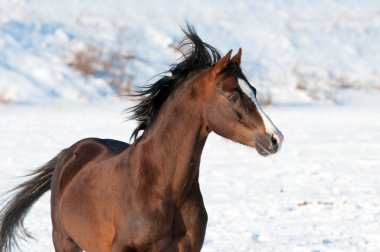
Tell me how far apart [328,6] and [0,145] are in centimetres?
1843

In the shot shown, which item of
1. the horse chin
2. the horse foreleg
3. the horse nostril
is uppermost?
the horse nostril

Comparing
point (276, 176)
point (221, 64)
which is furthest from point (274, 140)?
point (276, 176)

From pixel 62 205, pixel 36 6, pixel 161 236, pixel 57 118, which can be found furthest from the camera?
pixel 36 6

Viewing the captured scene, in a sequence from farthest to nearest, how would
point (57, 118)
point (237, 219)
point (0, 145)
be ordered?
1. point (57, 118)
2. point (0, 145)
3. point (237, 219)

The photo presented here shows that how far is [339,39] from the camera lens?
25.7 meters

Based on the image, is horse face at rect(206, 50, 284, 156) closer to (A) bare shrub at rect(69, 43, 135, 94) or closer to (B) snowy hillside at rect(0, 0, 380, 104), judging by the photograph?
(B) snowy hillside at rect(0, 0, 380, 104)

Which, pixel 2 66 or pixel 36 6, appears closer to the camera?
pixel 2 66

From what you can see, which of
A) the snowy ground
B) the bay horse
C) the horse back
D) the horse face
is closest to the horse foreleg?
the bay horse

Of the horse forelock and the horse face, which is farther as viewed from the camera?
the horse forelock

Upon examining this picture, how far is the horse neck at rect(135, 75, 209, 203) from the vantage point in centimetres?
421

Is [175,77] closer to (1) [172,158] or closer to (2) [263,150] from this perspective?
A: (1) [172,158]

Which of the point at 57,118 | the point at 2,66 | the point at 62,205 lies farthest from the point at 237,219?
the point at 2,66

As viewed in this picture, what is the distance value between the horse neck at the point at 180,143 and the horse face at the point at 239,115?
14 centimetres

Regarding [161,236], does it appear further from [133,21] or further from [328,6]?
[328,6]
